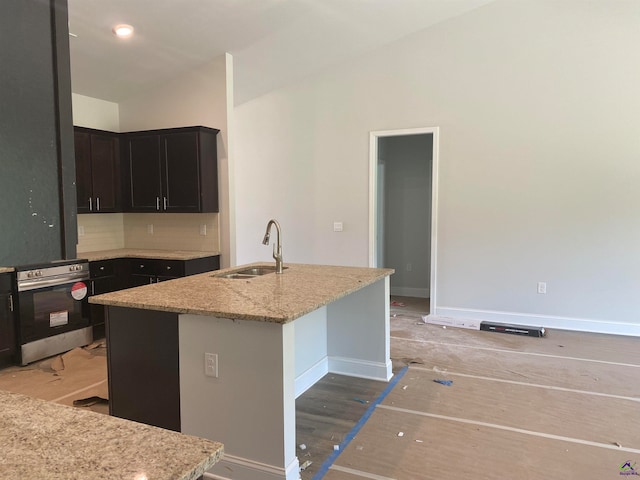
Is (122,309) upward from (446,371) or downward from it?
upward

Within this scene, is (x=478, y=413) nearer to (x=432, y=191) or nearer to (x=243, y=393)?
(x=243, y=393)

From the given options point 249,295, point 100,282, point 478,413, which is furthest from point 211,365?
point 100,282

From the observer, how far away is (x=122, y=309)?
2.54m

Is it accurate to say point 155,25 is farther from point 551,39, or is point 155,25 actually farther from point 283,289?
point 551,39

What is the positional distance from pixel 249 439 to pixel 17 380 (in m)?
2.47

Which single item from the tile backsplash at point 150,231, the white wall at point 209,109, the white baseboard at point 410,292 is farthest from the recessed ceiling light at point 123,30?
the white baseboard at point 410,292

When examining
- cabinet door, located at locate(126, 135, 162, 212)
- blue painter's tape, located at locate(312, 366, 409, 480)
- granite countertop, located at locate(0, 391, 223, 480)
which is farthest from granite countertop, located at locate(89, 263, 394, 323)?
cabinet door, located at locate(126, 135, 162, 212)

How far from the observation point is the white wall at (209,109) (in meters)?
4.86

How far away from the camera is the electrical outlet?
227 cm

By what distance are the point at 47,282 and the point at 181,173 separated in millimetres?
1629

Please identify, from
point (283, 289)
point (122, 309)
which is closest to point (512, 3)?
point (283, 289)

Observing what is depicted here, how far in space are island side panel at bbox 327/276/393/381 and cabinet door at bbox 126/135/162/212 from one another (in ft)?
8.30

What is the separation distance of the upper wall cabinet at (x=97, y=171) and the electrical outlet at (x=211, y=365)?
3225 millimetres

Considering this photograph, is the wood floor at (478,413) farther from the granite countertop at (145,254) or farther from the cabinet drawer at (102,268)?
the granite countertop at (145,254)
